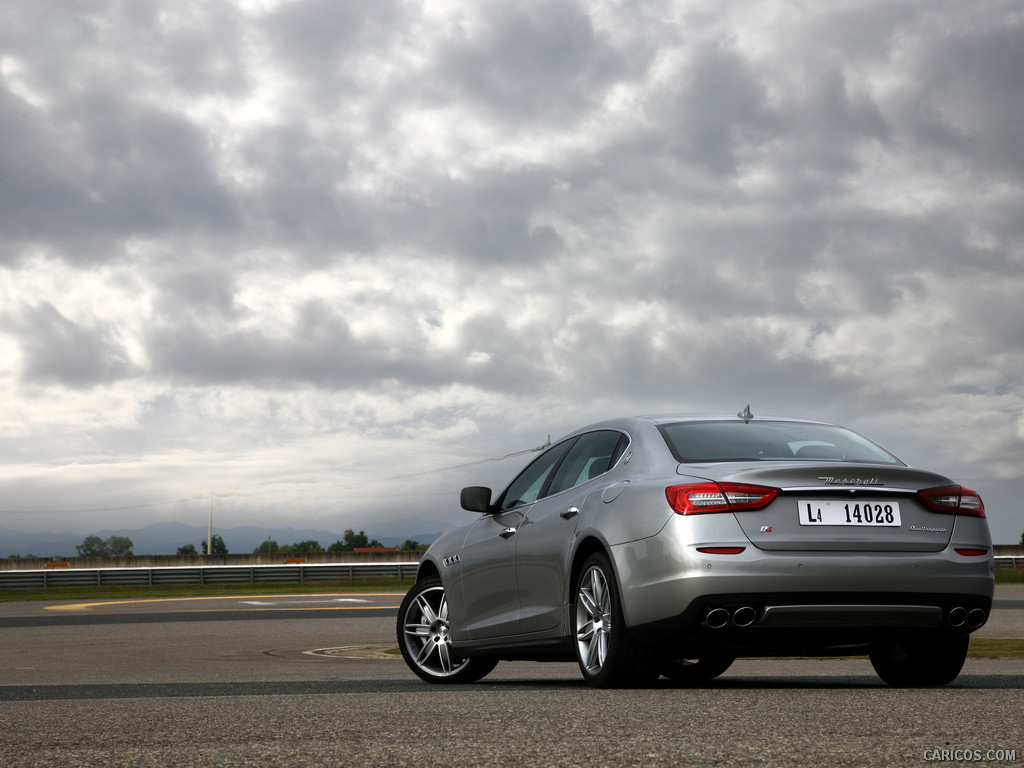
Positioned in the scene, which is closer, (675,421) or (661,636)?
(661,636)

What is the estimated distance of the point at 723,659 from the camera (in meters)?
7.50

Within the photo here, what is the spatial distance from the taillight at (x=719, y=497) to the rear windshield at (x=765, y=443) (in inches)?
14.0

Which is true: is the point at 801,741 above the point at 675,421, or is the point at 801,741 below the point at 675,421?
below

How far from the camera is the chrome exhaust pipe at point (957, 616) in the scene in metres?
6.04

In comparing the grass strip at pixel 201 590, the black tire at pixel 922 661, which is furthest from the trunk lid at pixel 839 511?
the grass strip at pixel 201 590

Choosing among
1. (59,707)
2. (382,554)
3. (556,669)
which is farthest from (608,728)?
(382,554)

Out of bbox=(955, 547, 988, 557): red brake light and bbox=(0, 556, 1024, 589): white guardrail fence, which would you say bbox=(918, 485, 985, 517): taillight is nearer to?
bbox=(955, 547, 988, 557): red brake light

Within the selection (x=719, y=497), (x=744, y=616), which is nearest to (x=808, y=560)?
(x=744, y=616)

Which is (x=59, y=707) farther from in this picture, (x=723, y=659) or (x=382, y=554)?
(x=382, y=554)

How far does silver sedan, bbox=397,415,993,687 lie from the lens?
579 cm

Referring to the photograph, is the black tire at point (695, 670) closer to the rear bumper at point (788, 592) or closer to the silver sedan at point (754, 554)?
the silver sedan at point (754, 554)

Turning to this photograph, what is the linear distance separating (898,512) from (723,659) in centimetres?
196

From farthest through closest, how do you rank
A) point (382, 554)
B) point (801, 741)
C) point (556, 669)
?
point (382, 554), point (556, 669), point (801, 741)

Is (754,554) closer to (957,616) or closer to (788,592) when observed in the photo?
(788,592)
